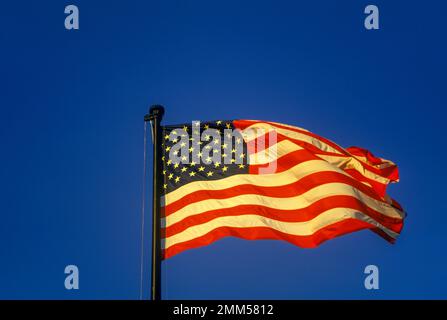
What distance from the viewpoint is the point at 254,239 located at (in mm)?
13430

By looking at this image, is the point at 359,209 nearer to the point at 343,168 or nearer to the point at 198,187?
the point at 343,168

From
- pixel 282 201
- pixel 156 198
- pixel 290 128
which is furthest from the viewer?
pixel 290 128

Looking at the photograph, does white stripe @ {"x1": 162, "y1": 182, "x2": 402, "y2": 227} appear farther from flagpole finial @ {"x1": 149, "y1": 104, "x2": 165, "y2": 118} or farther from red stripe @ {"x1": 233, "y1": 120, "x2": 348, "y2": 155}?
flagpole finial @ {"x1": 149, "y1": 104, "x2": 165, "y2": 118}

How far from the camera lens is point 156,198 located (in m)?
11.8

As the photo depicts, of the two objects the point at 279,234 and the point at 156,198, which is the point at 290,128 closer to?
the point at 279,234

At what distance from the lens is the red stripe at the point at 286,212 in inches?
532

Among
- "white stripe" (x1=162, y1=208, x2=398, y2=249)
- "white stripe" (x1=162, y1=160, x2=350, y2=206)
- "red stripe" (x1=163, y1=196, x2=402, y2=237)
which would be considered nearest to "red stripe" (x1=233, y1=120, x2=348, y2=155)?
→ "white stripe" (x1=162, y1=160, x2=350, y2=206)

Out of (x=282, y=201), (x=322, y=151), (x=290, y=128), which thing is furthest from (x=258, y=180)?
(x=322, y=151)

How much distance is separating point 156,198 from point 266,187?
11.1ft

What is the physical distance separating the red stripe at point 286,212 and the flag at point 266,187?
0.08 ft

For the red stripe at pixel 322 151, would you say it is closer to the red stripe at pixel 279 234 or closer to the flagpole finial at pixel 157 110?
the red stripe at pixel 279 234

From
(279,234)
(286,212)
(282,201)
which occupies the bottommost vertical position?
(279,234)

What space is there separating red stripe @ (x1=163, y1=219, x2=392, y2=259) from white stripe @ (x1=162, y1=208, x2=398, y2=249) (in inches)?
3.0

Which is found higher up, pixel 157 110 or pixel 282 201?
pixel 157 110
